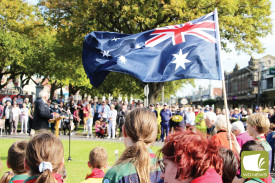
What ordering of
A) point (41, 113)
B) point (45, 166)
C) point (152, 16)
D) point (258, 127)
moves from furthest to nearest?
1. point (152, 16)
2. point (41, 113)
3. point (258, 127)
4. point (45, 166)

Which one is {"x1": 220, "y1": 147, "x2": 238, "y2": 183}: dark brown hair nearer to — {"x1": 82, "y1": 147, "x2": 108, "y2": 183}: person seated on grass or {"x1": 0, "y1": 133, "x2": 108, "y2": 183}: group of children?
{"x1": 0, "y1": 133, "x2": 108, "y2": 183}: group of children

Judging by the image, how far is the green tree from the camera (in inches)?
789

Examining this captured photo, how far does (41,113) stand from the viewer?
27.9 feet

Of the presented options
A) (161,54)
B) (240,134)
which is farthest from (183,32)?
(240,134)

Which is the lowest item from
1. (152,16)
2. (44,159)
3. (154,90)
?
(44,159)

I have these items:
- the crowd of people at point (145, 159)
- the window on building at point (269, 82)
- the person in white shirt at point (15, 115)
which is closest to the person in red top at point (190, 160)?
the crowd of people at point (145, 159)

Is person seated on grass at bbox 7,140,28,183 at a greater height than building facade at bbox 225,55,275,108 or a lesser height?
lesser

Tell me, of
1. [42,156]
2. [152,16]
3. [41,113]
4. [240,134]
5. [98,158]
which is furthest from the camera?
[152,16]

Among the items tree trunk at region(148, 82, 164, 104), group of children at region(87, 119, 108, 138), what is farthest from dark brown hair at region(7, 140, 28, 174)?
tree trunk at region(148, 82, 164, 104)

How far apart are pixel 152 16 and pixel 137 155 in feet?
65.1

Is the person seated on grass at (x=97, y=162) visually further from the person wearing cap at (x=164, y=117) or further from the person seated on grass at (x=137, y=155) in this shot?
the person wearing cap at (x=164, y=117)

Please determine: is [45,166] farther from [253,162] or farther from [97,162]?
[97,162]
